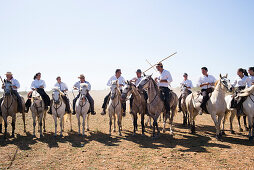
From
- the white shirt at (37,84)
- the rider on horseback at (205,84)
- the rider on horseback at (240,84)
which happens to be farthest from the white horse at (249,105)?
the white shirt at (37,84)

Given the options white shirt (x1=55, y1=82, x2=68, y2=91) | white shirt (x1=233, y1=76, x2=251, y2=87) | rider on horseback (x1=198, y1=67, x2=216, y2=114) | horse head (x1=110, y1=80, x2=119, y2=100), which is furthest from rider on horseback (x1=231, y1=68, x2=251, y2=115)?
white shirt (x1=55, y1=82, x2=68, y2=91)

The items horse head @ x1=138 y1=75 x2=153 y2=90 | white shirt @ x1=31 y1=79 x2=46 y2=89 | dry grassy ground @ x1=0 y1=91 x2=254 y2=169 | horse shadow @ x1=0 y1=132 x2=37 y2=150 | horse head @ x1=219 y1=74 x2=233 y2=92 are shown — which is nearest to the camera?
dry grassy ground @ x1=0 y1=91 x2=254 y2=169

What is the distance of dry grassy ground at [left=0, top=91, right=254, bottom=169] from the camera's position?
17.7ft

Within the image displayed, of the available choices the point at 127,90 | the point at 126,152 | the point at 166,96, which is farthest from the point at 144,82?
the point at 126,152

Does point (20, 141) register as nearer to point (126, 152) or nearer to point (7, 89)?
point (7, 89)

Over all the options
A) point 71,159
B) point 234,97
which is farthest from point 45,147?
point 234,97

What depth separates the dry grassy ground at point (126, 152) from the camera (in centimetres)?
541

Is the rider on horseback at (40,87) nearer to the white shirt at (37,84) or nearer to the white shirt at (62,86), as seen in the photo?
the white shirt at (37,84)

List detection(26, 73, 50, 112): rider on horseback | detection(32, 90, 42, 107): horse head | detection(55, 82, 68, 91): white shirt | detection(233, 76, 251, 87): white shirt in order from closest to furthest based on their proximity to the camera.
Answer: detection(233, 76, 251, 87): white shirt
detection(32, 90, 42, 107): horse head
detection(26, 73, 50, 112): rider on horseback
detection(55, 82, 68, 91): white shirt

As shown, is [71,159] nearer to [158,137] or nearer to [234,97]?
[158,137]

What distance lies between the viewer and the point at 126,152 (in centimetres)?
660

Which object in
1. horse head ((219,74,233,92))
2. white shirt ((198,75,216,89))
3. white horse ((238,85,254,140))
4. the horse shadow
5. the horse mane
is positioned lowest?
the horse shadow

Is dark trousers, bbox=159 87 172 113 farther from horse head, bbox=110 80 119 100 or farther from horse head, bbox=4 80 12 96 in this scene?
horse head, bbox=4 80 12 96

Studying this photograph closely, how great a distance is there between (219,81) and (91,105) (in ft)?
22.8
